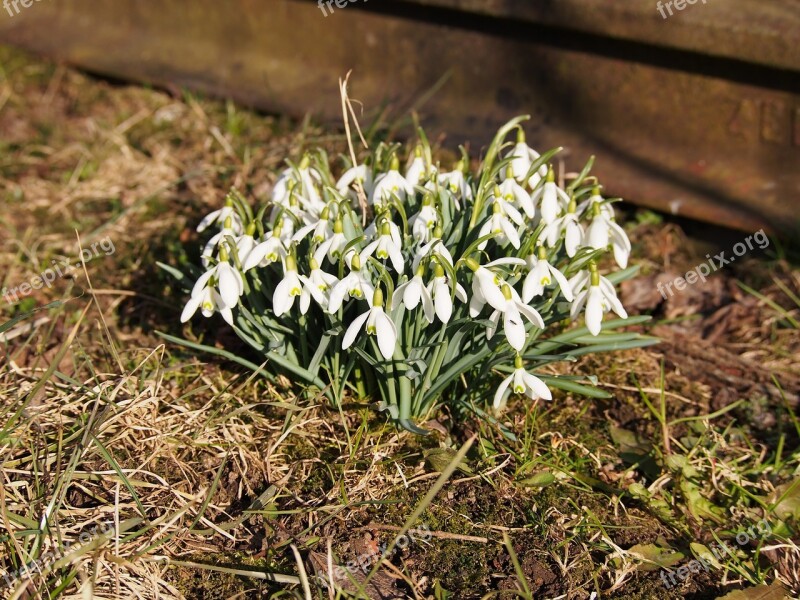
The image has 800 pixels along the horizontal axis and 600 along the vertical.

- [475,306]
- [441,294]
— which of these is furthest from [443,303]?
[475,306]

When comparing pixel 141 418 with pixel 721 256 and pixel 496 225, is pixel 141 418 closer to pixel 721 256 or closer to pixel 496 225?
pixel 496 225

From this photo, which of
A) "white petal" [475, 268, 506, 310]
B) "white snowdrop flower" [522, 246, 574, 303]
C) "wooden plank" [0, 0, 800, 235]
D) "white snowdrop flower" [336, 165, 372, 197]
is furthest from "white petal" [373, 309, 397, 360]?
"wooden plank" [0, 0, 800, 235]

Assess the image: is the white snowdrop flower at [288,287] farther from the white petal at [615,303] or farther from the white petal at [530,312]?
the white petal at [615,303]

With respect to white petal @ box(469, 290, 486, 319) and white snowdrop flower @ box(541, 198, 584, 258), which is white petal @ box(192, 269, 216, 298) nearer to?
white petal @ box(469, 290, 486, 319)

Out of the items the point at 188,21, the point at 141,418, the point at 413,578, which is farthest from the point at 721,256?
the point at 188,21

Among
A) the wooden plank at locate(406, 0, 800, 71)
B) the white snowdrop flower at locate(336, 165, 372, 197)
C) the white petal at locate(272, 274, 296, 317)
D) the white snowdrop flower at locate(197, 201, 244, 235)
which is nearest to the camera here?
the white petal at locate(272, 274, 296, 317)

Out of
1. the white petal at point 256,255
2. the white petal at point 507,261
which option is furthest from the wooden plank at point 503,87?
the white petal at point 256,255
